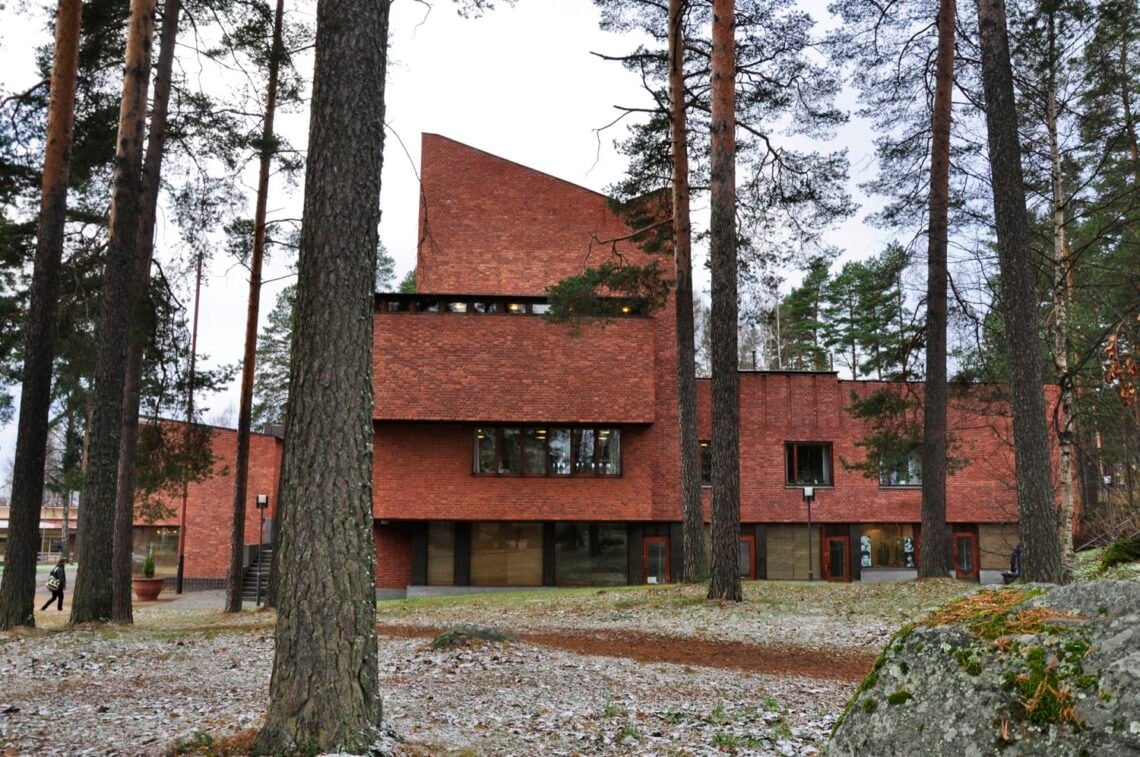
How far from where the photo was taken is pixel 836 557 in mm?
25688

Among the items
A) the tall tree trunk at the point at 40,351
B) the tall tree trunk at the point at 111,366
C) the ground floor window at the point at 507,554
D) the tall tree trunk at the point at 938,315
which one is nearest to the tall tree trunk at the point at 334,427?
the tall tree trunk at the point at 111,366

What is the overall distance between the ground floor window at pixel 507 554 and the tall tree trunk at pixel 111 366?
46.5 feet

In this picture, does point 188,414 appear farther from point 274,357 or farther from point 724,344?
point 274,357

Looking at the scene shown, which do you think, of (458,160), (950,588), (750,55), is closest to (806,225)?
(750,55)

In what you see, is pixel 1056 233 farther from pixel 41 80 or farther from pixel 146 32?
pixel 41 80

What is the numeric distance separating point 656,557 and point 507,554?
4.54 m

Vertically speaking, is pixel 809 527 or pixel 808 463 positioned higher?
pixel 808 463

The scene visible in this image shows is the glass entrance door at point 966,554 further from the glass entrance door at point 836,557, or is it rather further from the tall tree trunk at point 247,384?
the tall tree trunk at point 247,384

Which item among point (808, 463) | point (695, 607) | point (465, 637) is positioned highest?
point (808, 463)

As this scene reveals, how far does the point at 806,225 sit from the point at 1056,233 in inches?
164

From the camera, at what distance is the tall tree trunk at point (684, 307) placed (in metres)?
15.3

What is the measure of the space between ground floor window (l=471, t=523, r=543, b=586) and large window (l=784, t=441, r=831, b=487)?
8342 mm

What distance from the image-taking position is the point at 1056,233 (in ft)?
44.5

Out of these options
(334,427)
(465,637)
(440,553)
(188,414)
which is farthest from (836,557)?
(334,427)
